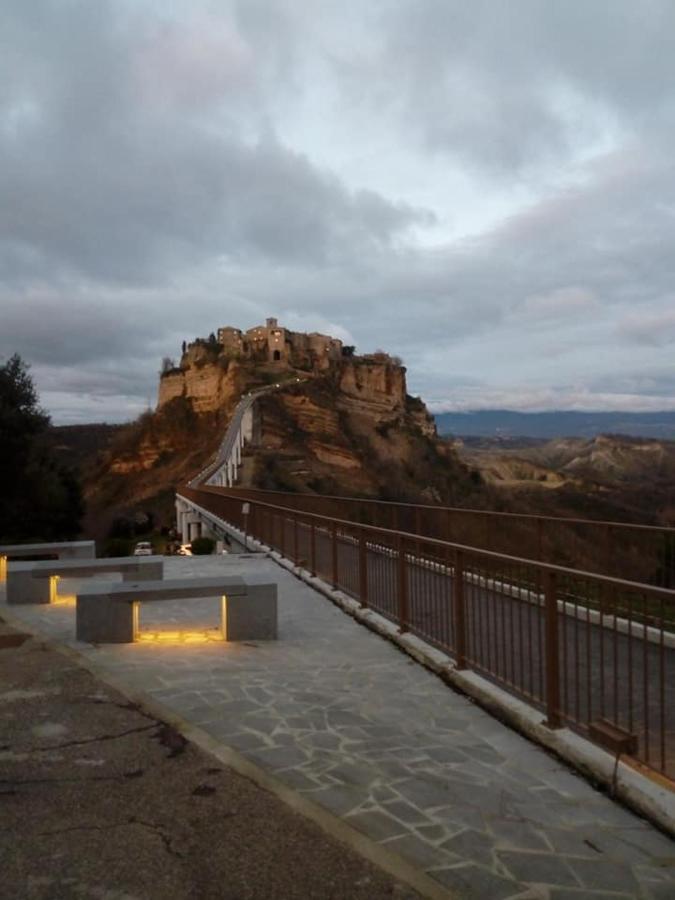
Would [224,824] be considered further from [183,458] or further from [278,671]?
[183,458]

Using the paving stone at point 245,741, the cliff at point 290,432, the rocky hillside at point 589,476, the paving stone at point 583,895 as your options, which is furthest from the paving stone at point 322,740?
the cliff at point 290,432

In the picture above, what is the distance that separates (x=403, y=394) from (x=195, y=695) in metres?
124

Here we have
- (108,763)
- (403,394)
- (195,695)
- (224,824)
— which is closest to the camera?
(224,824)

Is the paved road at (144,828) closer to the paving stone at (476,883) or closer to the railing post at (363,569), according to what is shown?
the paving stone at (476,883)

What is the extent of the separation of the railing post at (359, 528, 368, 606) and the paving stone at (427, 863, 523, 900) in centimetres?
626

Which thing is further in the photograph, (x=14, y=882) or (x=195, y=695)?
(x=195, y=695)

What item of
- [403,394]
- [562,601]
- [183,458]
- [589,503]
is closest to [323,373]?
[403,394]

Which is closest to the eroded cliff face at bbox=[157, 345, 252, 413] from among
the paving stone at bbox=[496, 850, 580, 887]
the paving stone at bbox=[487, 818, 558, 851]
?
the paving stone at bbox=[487, 818, 558, 851]

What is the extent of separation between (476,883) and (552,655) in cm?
204

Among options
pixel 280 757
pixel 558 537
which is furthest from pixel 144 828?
pixel 558 537

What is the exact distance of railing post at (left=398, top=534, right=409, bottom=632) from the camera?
8.26 m

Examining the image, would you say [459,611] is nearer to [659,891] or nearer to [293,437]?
[659,891]

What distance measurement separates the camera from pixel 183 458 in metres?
99.0

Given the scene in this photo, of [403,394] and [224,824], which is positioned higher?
[403,394]
